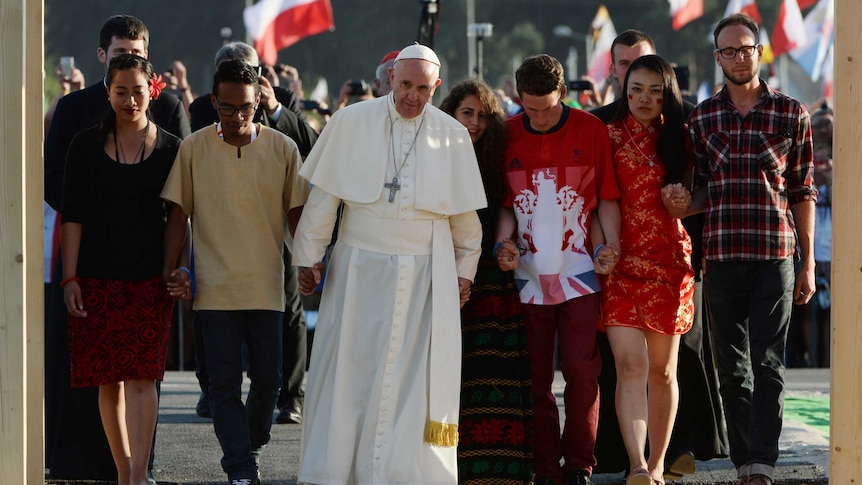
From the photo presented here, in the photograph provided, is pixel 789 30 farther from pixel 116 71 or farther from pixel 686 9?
pixel 116 71

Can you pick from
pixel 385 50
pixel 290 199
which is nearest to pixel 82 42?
pixel 385 50

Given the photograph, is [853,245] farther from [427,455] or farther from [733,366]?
[427,455]

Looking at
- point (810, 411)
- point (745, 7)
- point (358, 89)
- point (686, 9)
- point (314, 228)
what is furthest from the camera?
point (745, 7)

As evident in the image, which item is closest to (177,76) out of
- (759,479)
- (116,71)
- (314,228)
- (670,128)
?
(116,71)

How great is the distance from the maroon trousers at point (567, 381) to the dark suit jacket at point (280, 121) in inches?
95.0

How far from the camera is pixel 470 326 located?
22.9ft

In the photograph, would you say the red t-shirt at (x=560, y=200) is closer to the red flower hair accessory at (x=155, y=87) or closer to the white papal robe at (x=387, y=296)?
the white papal robe at (x=387, y=296)

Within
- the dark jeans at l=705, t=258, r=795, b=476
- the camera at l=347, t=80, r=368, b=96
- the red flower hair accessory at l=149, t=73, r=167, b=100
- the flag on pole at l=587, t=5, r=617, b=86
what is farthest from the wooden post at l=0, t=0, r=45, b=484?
the flag on pole at l=587, t=5, r=617, b=86

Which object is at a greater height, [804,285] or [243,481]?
[804,285]

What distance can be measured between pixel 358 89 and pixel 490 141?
5.63 meters

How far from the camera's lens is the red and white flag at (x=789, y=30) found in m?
21.0

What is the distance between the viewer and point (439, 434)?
655 centimetres

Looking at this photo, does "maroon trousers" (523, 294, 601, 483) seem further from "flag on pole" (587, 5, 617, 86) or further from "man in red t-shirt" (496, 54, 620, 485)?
"flag on pole" (587, 5, 617, 86)

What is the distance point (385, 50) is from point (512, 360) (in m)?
66.9
